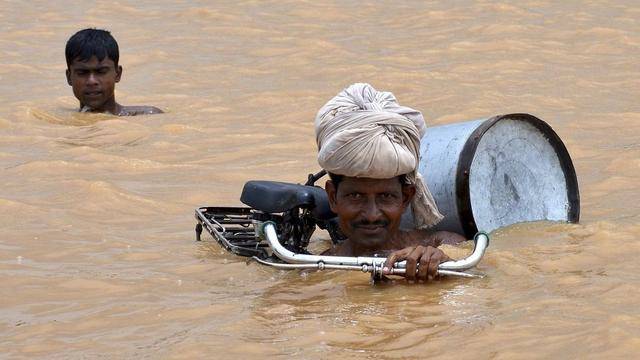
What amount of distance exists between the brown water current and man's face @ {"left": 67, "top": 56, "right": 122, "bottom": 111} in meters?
0.20

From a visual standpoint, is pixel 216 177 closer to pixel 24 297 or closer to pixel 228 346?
pixel 24 297

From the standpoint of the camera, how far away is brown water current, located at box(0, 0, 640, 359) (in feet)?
15.2

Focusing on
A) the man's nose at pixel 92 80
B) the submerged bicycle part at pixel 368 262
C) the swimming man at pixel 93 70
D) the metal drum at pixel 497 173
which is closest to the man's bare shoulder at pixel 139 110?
the swimming man at pixel 93 70

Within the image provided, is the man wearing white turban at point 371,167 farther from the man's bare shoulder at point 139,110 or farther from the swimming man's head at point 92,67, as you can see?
the swimming man's head at point 92,67

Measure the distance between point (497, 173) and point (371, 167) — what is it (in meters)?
0.90

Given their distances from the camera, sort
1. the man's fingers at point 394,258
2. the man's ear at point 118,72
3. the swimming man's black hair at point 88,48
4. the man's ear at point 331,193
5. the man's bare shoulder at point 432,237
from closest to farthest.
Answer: the man's fingers at point 394,258
the man's ear at point 331,193
the man's bare shoulder at point 432,237
the swimming man's black hair at point 88,48
the man's ear at point 118,72

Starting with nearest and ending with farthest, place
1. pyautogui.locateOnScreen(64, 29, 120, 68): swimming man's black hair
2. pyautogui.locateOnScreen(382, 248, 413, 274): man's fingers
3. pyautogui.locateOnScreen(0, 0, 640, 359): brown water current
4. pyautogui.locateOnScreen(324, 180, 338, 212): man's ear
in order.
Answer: pyautogui.locateOnScreen(0, 0, 640, 359): brown water current, pyautogui.locateOnScreen(382, 248, 413, 274): man's fingers, pyautogui.locateOnScreen(324, 180, 338, 212): man's ear, pyautogui.locateOnScreen(64, 29, 120, 68): swimming man's black hair

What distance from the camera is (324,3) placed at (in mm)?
15094

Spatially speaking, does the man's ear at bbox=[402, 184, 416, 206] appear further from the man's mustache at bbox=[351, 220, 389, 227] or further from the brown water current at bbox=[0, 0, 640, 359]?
the brown water current at bbox=[0, 0, 640, 359]

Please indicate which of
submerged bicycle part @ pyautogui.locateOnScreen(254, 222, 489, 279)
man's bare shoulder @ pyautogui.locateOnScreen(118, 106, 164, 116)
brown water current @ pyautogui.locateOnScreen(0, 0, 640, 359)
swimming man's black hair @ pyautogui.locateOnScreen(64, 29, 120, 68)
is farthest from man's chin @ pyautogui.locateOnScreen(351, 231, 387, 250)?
swimming man's black hair @ pyautogui.locateOnScreen(64, 29, 120, 68)

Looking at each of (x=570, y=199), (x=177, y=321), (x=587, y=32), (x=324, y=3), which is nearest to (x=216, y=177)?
(x=570, y=199)

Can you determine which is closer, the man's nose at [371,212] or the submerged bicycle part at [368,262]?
the submerged bicycle part at [368,262]

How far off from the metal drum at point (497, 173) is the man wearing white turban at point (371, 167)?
148mm

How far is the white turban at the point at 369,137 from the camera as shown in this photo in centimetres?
536
